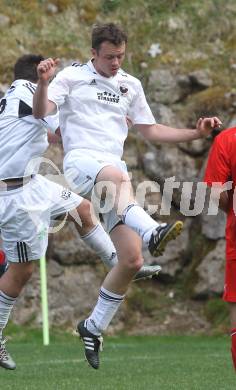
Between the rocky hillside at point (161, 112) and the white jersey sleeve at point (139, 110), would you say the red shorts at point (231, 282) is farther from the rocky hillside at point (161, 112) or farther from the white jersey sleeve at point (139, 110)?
the rocky hillside at point (161, 112)

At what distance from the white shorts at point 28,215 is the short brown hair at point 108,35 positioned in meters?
1.19

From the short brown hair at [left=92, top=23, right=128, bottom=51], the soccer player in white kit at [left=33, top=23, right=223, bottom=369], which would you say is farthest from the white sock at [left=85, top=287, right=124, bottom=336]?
the short brown hair at [left=92, top=23, right=128, bottom=51]

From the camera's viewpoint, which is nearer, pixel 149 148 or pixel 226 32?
pixel 149 148

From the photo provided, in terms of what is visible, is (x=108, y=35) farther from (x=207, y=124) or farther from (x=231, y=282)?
(x=231, y=282)

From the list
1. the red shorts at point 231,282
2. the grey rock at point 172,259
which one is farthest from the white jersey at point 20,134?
the grey rock at point 172,259

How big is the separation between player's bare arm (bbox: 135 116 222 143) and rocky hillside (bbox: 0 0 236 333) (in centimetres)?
729

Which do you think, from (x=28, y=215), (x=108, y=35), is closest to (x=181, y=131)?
(x=108, y=35)

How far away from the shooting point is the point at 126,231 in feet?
25.5

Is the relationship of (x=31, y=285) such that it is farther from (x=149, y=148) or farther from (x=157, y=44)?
(x=157, y=44)

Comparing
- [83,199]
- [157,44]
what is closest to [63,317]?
[157,44]

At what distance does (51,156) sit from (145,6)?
11.4 ft

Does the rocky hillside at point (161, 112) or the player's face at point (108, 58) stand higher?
the player's face at point (108, 58)

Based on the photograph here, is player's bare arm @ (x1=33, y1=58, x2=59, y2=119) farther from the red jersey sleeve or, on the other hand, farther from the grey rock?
the grey rock

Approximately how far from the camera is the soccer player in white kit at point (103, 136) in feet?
25.0
